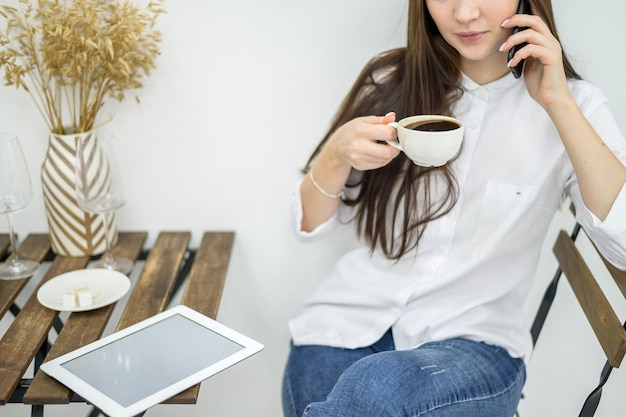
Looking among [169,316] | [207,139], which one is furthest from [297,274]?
[169,316]

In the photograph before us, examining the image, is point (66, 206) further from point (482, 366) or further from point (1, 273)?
point (482, 366)

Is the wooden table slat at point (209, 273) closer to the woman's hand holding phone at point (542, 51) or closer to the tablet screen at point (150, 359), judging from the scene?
the tablet screen at point (150, 359)

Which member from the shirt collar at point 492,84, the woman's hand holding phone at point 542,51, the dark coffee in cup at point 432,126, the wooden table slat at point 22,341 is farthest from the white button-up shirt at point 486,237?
the wooden table slat at point 22,341

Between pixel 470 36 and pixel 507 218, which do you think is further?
pixel 507 218

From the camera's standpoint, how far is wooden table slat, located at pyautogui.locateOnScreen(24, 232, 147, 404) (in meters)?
1.01

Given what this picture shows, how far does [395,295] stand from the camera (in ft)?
4.32

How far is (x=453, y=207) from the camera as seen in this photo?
4.21 ft

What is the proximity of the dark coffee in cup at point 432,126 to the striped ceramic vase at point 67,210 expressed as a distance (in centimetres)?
69

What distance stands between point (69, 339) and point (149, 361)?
0.17 metres

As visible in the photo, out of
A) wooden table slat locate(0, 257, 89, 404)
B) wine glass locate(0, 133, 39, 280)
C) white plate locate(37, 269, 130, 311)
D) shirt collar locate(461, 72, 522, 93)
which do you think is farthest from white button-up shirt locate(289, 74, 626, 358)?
wine glass locate(0, 133, 39, 280)

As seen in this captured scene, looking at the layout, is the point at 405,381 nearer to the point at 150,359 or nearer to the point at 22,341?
the point at 150,359

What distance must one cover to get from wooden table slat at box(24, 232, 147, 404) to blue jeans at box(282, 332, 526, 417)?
36 centimetres

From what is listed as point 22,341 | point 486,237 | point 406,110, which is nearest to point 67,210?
point 22,341

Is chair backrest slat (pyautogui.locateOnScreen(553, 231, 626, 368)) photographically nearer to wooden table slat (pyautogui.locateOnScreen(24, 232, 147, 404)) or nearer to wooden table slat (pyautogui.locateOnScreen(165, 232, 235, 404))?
wooden table slat (pyautogui.locateOnScreen(165, 232, 235, 404))
